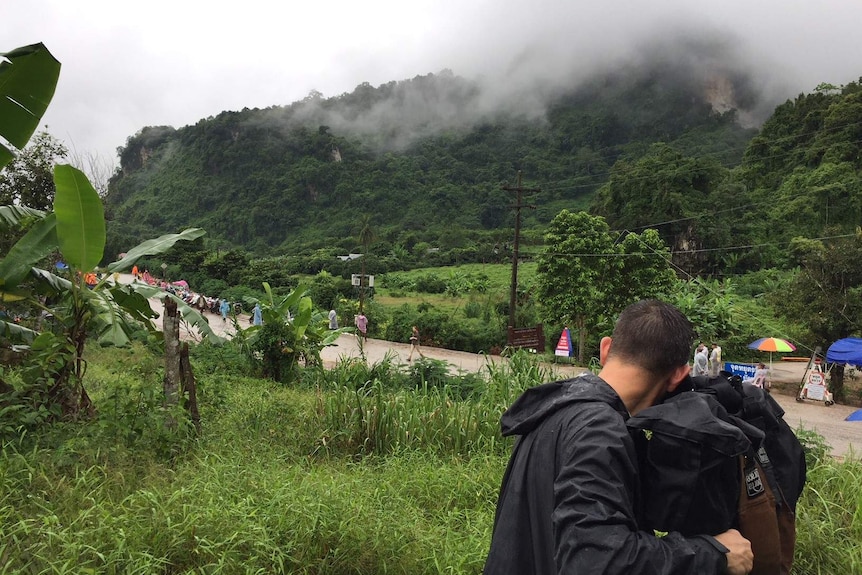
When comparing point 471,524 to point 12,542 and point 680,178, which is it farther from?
point 680,178

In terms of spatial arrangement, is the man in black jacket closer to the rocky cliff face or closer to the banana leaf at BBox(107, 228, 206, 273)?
the banana leaf at BBox(107, 228, 206, 273)

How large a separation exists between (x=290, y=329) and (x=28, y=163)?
22.9 feet

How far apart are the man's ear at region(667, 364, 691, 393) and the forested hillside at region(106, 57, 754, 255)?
2108 inches

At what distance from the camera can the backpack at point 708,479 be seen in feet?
3.83

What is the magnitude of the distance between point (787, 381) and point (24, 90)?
746 inches

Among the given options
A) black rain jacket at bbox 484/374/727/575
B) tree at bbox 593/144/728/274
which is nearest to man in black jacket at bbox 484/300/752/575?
black rain jacket at bbox 484/374/727/575

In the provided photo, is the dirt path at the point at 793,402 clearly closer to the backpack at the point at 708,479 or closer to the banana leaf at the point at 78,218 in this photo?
the banana leaf at the point at 78,218

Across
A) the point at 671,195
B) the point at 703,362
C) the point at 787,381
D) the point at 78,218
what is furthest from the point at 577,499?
the point at 671,195

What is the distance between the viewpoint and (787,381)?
16844mm

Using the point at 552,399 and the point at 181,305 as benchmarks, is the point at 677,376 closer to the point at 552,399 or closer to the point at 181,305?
the point at 552,399

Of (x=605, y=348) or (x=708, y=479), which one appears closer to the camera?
(x=708, y=479)

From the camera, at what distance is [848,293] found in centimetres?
1475

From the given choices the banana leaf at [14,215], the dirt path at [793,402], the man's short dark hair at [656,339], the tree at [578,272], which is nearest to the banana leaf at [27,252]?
the banana leaf at [14,215]

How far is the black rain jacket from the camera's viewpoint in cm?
108
